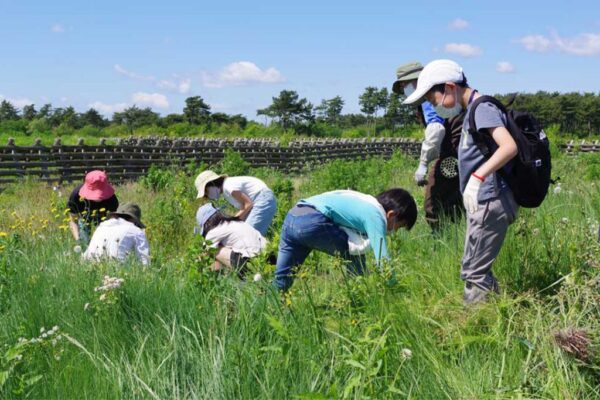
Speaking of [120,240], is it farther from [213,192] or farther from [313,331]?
[313,331]

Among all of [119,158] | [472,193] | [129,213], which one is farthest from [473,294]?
[119,158]

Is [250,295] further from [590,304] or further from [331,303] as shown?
[590,304]

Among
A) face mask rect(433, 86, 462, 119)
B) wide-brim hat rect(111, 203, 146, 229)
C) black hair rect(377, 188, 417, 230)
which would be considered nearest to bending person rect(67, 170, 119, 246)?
wide-brim hat rect(111, 203, 146, 229)

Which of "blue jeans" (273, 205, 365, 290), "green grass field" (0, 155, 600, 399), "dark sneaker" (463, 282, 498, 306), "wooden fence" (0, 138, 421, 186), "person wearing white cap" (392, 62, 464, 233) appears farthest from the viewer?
"wooden fence" (0, 138, 421, 186)

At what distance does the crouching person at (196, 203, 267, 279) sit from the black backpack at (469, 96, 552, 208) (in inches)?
90.5

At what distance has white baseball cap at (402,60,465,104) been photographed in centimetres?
341

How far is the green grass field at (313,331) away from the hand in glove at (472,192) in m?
0.45

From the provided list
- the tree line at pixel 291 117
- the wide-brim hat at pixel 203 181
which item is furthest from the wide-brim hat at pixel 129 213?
the tree line at pixel 291 117

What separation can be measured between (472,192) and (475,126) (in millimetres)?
353

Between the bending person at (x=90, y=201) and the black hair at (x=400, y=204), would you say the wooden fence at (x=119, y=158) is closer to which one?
the bending person at (x=90, y=201)

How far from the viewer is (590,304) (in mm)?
2859

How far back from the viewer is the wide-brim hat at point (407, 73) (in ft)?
17.5

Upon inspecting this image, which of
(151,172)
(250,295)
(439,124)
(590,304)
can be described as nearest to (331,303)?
(250,295)

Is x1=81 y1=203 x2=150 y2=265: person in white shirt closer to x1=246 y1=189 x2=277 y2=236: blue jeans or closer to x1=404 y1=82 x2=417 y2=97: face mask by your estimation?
x1=246 y1=189 x2=277 y2=236: blue jeans
